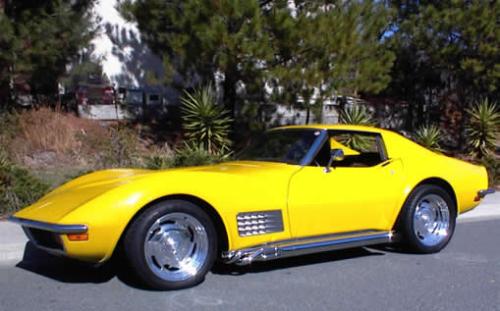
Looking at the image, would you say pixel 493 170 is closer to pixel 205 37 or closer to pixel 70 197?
pixel 205 37

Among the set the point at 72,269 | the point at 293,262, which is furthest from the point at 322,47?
the point at 72,269

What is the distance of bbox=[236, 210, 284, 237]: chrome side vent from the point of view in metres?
5.14

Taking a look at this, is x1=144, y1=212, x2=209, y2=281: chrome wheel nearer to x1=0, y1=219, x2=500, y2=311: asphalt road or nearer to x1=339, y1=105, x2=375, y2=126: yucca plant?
x1=0, y1=219, x2=500, y2=311: asphalt road

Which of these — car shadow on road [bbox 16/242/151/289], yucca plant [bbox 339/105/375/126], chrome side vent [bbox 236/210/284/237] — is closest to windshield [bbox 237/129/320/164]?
chrome side vent [bbox 236/210/284/237]

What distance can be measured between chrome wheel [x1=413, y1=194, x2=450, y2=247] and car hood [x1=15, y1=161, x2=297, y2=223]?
172 centimetres

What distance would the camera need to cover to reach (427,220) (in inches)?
255

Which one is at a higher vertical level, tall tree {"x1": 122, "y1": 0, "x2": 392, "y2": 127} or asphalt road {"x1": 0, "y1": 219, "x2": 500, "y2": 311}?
tall tree {"x1": 122, "y1": 0, "x2": 392, "y2": 127}

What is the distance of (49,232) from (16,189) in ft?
12.6

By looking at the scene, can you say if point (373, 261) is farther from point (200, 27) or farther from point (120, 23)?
point (120, 23)

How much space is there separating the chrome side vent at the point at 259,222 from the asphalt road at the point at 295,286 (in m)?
0.48

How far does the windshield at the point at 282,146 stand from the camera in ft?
19.2

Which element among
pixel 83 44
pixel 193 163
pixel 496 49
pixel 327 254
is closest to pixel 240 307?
pixel 327 254

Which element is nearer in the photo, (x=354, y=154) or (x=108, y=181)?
(x=108, y=181)

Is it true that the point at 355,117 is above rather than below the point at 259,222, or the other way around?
above
